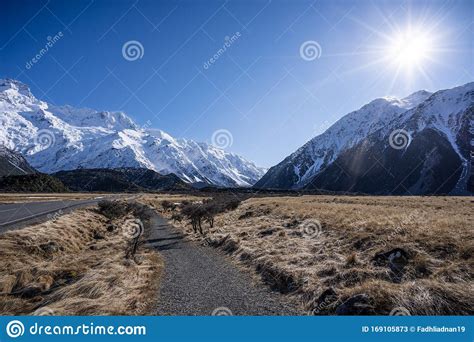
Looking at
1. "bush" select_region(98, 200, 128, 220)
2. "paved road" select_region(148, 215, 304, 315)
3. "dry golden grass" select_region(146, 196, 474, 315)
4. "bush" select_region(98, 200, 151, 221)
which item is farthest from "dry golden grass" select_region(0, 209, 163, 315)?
"bush" select_region(98, 200, 151, 221)

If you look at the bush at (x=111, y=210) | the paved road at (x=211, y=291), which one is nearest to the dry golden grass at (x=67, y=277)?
the paved road at (x=211, y=291)

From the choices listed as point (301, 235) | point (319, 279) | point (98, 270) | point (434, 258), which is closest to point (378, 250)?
point (434, 258)

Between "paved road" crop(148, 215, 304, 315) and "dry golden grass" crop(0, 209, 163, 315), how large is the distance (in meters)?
0.79

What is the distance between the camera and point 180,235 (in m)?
33.5

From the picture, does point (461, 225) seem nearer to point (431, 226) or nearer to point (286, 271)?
point (431, 226)

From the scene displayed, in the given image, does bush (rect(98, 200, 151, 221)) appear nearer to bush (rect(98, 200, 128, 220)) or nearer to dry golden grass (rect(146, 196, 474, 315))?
→ bush (rect(98, 200, 128, 220))

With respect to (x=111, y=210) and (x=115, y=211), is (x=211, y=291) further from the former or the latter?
(x=115, y=211)

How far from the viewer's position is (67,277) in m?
15.8

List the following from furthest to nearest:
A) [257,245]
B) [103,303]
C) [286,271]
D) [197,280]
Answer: [257,245]
[197,280]
[286,271]
[103,303]

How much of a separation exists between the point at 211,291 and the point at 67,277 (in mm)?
6936

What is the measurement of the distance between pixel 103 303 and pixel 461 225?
17282 mm

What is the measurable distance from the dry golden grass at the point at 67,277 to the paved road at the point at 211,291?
2.58 feet

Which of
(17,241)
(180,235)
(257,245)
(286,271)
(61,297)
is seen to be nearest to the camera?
(61,297)

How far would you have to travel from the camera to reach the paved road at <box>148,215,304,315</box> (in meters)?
11.7
